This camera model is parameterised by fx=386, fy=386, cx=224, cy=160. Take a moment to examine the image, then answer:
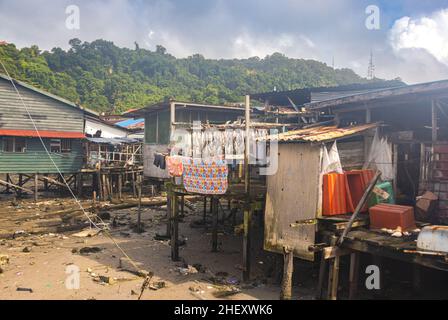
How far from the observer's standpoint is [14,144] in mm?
23828

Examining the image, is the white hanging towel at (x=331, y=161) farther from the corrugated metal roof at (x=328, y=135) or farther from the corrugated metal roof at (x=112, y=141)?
the corrugated metal roof at (x=112, y=141)

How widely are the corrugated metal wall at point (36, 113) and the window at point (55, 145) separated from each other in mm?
823

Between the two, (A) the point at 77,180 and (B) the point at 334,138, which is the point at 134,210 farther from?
(B) the point at 334,138

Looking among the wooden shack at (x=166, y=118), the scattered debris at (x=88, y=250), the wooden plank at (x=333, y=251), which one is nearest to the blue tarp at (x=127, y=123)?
the wooden shack at (x=166, y=118)

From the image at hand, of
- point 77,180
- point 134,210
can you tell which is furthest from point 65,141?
point 134,210

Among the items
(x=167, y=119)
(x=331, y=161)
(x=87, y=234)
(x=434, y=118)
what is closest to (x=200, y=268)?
(x=331, y=161)

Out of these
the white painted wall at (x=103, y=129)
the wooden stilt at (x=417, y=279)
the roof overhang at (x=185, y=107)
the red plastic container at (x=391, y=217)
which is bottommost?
the wooden stilt at (x=417, y=279)

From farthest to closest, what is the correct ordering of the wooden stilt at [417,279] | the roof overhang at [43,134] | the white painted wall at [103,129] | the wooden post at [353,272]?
the white painted wall at [103,129], the roof overhang at [43,134], the wooden stilt at [417,279], the wooden post at [353,272]

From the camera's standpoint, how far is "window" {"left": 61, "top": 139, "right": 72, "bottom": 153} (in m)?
25.8

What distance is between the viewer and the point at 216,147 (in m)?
13.7

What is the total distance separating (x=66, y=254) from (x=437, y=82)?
12.4 m

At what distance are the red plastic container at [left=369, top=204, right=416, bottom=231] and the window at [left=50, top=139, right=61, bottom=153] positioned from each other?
22.2 m

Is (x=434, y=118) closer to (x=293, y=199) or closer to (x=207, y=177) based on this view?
(x=293, y=199)

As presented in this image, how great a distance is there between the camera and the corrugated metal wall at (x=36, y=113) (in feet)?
76.3
